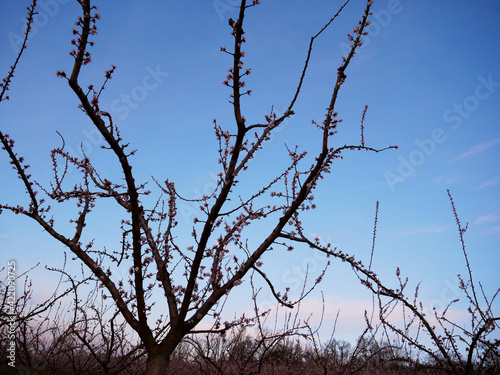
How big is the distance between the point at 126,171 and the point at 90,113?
0.72m

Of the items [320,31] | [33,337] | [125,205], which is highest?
[320,31]

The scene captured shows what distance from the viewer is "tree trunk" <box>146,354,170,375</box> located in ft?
12.9

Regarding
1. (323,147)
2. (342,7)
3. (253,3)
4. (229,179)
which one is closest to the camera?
(342,7)

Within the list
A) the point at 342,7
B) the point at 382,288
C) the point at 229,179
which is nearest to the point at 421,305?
the point at 382,288

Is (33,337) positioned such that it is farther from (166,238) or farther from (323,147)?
(323,147)

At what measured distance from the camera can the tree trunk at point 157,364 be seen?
3.93m

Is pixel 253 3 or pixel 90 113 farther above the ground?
pixel 253 3

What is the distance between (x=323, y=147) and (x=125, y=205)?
280 centimetres

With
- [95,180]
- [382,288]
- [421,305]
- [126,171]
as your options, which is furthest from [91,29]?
[421,305]

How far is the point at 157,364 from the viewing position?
3953mm

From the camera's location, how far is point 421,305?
5.25 m

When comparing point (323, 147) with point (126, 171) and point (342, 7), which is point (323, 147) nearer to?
point (342, 7)

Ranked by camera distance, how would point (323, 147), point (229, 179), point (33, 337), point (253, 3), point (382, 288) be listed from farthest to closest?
point (33, 337) → point (382, 288) → point (229, 179) → point (323, 147) → point (253, 3)

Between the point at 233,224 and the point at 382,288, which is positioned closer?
the point at 382,288
